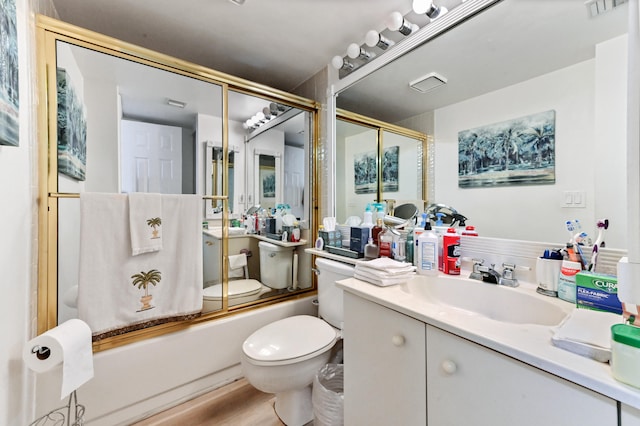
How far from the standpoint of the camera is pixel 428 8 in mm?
1210

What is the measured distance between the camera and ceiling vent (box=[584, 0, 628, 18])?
83 cm

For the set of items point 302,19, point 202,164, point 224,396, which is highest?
point 302,19

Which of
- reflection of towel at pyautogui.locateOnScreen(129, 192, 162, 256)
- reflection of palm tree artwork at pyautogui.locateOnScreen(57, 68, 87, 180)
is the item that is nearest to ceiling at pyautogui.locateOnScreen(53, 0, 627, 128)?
reflection of palm tree artwork at pyautogui.locateOnScreen(57, 68, 87, 180)

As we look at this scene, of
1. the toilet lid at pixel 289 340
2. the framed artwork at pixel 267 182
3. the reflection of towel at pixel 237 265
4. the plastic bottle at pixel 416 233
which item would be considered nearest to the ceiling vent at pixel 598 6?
the plastic bottle at pixel 416 233

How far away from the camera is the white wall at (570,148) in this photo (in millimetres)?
813

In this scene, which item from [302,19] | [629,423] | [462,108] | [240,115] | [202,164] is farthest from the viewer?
[240,115]

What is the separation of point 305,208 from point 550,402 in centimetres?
171

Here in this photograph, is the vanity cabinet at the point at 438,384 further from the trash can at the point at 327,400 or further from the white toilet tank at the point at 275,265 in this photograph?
the white toilet tank at the point at 275,265

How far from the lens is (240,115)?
71.1 inches

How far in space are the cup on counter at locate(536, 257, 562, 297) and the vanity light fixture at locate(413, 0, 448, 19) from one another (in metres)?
1.17

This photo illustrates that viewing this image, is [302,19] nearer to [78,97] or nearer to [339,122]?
[339,122]

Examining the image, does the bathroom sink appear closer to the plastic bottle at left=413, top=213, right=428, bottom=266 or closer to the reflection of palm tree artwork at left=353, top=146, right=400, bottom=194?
the plastic bottle at left=413, top=213, right=428, bottom=266

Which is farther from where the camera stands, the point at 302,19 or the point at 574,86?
the point at 302,19

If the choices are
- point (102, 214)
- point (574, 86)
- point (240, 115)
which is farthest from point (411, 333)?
point (240, 115)
